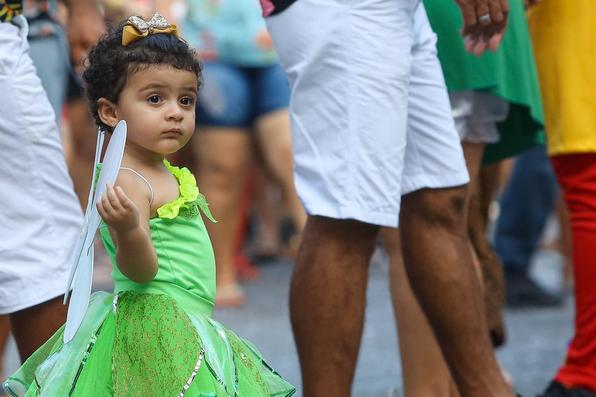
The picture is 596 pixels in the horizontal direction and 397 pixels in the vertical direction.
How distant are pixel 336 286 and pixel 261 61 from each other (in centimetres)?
397

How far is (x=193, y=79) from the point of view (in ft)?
10.9

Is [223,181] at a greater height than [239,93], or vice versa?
[239,93]

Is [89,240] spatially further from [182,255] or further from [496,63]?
[496,63]

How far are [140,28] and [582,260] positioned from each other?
187 cm

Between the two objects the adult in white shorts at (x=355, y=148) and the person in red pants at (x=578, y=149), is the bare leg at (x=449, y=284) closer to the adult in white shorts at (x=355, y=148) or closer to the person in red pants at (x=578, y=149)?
the adult in white shorts at (x=355, y=148)

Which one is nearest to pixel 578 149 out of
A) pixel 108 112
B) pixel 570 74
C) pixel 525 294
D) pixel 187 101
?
pixel 570 74

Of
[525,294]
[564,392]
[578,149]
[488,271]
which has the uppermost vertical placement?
[578,149]

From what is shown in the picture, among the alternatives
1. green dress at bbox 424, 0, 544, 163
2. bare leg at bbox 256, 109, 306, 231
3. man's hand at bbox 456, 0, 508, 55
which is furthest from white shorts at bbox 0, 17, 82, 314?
bare leg at bbox 256, 109, 306, 231

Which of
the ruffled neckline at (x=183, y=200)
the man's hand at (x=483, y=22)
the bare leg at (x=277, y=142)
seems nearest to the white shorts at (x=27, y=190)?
the ruffled neckline at (x=183, y=200)

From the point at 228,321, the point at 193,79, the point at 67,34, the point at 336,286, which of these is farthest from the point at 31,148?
the point at 228,321

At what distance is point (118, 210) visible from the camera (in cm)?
298

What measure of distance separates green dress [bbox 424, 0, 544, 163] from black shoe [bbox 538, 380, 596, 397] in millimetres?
802

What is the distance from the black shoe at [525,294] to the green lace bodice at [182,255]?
4.12 m

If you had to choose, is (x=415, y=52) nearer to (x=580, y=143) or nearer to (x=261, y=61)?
(x=580, y=143)
